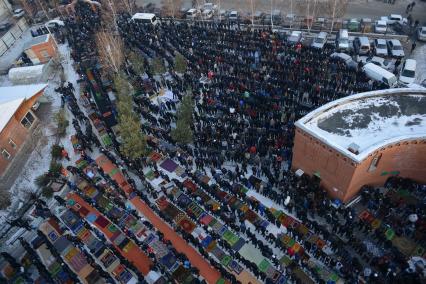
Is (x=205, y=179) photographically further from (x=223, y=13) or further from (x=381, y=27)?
(x=223, y=13)

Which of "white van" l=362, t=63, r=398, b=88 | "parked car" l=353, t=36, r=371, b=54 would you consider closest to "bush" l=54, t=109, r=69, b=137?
"white van" l=362, t=63, r=398, b=88

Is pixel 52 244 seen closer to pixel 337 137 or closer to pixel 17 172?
pixel 17 172

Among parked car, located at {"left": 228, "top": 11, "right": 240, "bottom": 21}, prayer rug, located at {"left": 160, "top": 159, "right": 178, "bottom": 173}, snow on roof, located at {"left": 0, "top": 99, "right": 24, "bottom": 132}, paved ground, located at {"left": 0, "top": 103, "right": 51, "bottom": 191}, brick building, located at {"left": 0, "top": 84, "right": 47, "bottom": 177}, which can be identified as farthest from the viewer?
parked car, located at {"left": 228, "top": 11, "right": 240, "bottom": 21}

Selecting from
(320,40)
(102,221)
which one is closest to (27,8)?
(102,221)

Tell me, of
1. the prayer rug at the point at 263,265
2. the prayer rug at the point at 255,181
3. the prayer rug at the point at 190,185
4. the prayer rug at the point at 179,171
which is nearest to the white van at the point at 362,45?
Answer: the prayer rug at the point at 255,181

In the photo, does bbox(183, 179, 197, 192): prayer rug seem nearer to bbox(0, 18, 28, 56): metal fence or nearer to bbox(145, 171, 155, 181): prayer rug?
bbox(145, 171, 155, 181): prayer rug
